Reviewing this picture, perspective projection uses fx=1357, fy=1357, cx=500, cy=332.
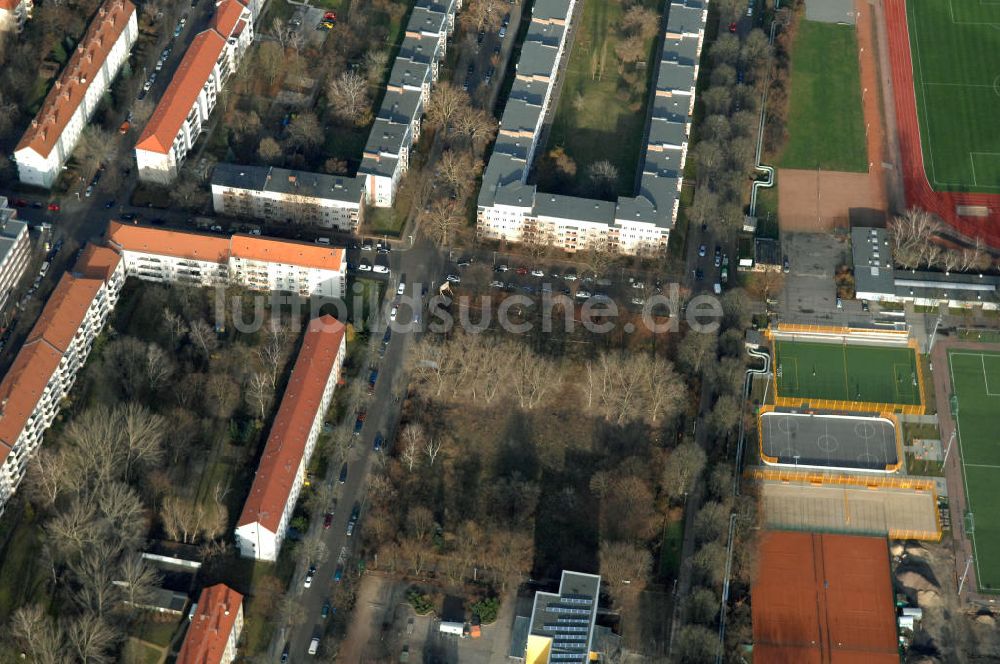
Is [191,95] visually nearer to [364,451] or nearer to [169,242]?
[169,242]

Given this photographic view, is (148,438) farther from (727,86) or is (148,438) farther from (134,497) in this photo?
(727,86)

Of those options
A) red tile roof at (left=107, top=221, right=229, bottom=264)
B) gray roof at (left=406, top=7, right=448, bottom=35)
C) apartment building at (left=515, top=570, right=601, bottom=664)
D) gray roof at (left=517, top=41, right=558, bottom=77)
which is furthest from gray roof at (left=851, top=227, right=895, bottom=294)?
red tile roof at (left=107, top=221, right=229, bottom=264)

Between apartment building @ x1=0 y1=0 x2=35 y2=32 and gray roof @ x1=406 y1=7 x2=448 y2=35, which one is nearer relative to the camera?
apartment building @ x1=0 y1=0 x2=35 y2=32

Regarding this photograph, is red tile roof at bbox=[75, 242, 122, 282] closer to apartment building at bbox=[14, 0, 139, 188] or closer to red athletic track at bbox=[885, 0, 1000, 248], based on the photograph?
apartment building at bbox=[14, 0, 139, 188]

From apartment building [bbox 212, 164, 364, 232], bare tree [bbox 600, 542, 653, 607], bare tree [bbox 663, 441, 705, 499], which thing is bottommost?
bare tree [bbox 600, 542, 653, 607]

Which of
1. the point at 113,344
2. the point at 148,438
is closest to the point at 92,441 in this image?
the point at 148,438

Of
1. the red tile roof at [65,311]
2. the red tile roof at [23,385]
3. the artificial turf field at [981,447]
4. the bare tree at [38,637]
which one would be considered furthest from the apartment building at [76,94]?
the artificial turf field at [981,447]
